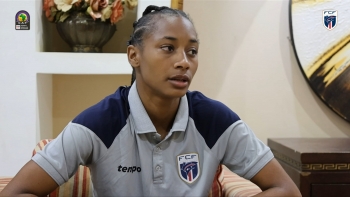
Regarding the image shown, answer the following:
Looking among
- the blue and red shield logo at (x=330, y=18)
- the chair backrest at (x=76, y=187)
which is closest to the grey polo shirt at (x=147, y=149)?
the chair backrest at (x=76, y=187)

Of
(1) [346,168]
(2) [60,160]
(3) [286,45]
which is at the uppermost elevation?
(3) [286,45]

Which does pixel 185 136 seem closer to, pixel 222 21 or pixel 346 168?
pixel 346 168

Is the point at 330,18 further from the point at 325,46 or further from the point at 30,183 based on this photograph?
the point at 30,183

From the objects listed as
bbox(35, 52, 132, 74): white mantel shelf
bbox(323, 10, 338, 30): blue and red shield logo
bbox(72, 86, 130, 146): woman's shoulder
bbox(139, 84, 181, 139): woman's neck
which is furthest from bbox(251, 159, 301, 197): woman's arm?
bbox(323, 10, 338, 30): blue and red shield logo

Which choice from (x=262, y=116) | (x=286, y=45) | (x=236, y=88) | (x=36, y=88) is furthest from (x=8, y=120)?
(x=286, y=45)

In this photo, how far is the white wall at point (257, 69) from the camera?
2000 mm

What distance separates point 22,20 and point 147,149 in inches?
35.4

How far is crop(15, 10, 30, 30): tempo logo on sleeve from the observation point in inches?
63.2

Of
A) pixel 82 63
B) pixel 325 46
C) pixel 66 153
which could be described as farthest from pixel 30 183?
pixel 325 46

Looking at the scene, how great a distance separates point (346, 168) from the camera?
164cm

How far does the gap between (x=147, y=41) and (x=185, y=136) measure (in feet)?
0.95

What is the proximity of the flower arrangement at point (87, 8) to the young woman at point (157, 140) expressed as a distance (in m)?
0.54

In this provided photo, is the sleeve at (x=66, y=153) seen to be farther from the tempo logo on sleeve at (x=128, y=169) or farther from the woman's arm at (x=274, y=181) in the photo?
the woman's arm at (x=274, y=181)

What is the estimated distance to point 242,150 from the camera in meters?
1.13
